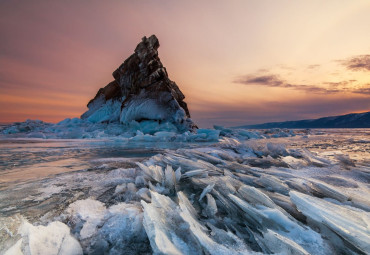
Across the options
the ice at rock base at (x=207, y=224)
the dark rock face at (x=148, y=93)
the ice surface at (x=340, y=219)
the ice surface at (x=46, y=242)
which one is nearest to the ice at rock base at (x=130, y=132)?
the dark rock face at (x=148, y=93)

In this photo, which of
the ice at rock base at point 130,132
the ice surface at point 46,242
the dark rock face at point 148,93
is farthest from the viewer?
the dark rock face at point 148,93

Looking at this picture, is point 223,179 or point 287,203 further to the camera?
point 223,179

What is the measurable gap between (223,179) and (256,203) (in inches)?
19.8

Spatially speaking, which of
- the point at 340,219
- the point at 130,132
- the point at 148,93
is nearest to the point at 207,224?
the point at 340,219

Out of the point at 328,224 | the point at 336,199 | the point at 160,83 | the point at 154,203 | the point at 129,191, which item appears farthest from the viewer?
the point at 160,83

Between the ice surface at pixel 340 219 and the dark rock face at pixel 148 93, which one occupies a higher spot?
the dark rock face at pixel 148 93

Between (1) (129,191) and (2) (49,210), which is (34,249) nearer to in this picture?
(2) (49,210)

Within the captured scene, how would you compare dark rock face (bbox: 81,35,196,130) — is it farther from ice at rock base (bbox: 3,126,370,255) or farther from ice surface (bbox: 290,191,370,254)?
ice surface (bbox: 290,191,370,254)

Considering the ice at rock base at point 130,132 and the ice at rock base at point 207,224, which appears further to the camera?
the ice at rock base at point 130,132

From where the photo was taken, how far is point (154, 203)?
1312mm

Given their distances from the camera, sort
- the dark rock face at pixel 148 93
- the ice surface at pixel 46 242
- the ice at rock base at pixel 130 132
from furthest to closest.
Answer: the dark rock face at pixel 148 93 → the ice at rock base at pixel 130 132 → the ice surface at pixel 46 242

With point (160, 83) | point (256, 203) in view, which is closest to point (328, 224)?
point (256, 203)

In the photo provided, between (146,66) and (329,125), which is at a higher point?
(146,66)

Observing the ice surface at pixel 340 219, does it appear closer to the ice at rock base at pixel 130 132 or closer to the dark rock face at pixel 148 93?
the ice at rock base at pixel 130 132
